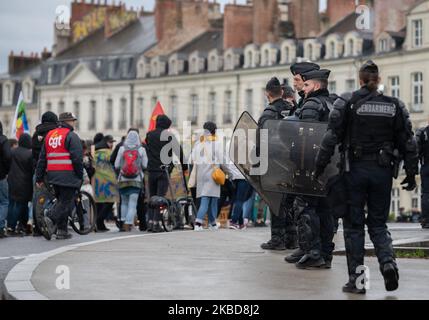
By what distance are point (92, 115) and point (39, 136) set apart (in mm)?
84131

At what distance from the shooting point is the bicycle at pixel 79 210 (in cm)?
2028

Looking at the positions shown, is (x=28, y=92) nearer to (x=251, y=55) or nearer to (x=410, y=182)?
(x=251, y=55)

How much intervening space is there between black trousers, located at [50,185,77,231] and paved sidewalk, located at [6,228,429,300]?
2293 millimetres

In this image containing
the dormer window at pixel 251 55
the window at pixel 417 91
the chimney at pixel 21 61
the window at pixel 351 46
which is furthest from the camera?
the chimney at pixel 21 61

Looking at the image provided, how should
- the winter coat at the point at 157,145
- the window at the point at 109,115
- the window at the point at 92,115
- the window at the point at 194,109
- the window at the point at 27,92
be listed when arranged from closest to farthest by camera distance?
the winter coat at the point at 157,145
the window at the point at 194,109
the window at the point at 109,115
the window at the point at 92,115
the window at the point at 27,92

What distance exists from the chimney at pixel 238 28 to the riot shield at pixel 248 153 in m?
77.0

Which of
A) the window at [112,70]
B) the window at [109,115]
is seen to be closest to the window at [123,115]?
the window at [109,115]

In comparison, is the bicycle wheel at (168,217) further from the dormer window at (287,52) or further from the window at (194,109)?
the window at (194,109)

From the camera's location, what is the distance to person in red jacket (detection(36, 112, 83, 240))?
19.5 m

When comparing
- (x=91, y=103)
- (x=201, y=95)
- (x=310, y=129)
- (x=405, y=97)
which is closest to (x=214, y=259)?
(x=310, y=129)

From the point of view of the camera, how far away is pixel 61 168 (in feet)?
64.1

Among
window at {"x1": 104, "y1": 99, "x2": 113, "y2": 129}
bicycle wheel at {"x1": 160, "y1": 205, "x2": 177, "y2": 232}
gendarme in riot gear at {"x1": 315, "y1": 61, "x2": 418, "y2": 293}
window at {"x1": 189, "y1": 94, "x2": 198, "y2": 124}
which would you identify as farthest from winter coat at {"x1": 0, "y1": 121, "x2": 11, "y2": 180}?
window at {"x1": 104, "y1": 99, "x2": 113, "y2": 129}
